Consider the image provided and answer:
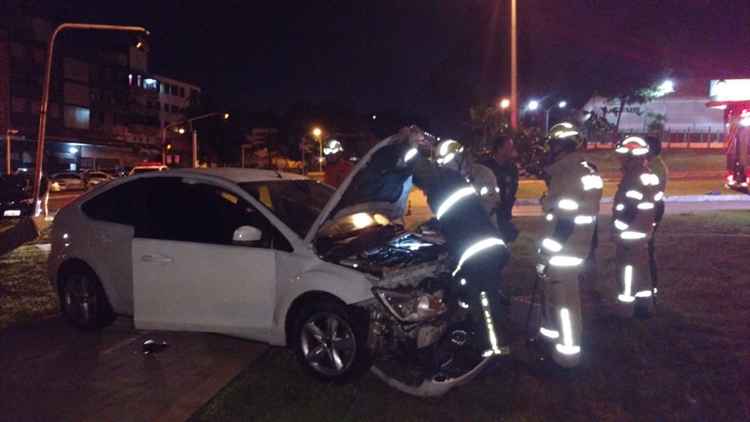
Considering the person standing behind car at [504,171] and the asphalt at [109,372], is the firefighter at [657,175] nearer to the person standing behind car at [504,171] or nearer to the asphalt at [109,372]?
the person standing behind car at [504,171]

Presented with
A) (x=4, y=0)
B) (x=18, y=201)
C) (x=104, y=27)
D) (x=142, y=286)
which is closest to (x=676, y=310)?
(x=142, y=286)

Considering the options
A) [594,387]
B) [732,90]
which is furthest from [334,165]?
[732,90]

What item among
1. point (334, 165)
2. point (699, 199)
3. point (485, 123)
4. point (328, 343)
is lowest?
point (328, 343)

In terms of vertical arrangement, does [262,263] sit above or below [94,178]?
below

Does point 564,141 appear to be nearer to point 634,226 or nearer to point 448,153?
point 448,153

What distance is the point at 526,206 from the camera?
20.6 metres

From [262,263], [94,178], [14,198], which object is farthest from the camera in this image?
[94,178]

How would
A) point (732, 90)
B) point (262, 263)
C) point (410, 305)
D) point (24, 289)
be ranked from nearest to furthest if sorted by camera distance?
point (410, 305) < point (262, 263) < point (24, 289) < point (732, 90)

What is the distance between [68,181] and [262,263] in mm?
41542

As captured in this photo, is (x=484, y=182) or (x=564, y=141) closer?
(x=564, y=141)

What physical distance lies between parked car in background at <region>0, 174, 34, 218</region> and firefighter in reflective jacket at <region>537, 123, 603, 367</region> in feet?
55.3

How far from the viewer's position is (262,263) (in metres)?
5.32

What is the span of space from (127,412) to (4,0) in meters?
57.3

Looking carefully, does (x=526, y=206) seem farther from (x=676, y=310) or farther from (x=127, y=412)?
(x=127, y=412)
